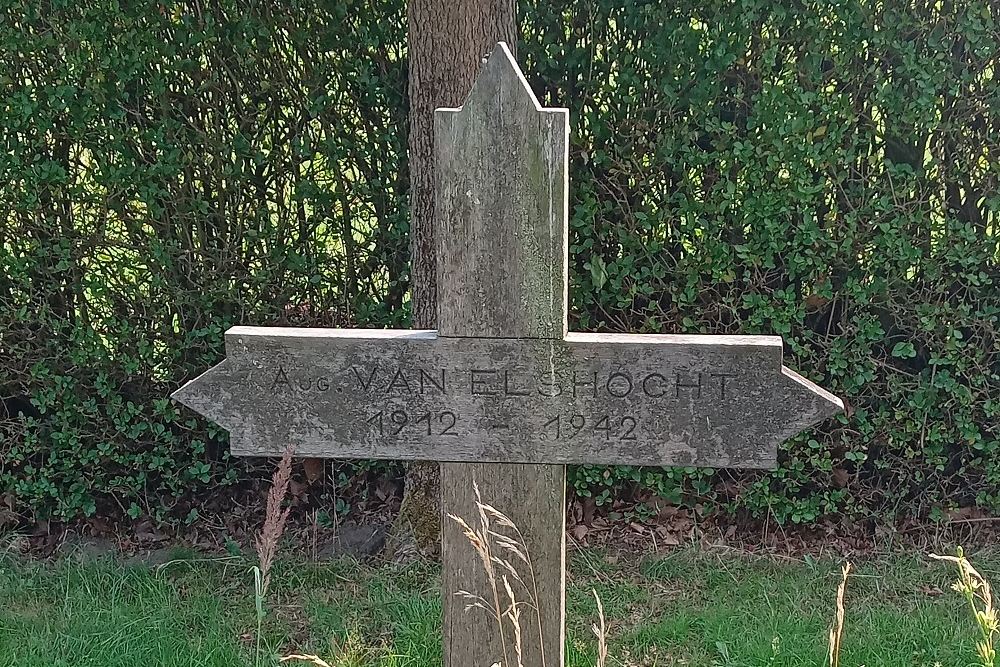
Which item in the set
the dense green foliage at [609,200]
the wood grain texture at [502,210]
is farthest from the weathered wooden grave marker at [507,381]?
the dense green foliage at [609,200]

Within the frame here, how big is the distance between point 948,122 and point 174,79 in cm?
273

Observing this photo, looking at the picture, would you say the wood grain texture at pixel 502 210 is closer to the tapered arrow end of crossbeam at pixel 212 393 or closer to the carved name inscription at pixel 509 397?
the carved name inscription at pixel 509 397

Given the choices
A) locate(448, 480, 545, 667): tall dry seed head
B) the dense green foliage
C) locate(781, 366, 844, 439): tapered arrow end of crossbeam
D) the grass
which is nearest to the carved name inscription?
locate(781, 366, 844, 439): tapered arrow end of crossbeam

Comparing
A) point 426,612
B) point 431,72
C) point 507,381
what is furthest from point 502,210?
point 426,612

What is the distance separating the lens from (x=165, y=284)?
4.05 metres

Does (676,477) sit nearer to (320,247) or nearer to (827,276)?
(827,276)

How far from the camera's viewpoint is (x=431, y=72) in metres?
3.59

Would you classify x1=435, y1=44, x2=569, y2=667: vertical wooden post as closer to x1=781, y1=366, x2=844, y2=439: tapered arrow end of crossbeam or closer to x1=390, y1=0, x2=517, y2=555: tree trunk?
x1=781, y1=366, x2=844, y2=439: tapered arrow end of crossbeam

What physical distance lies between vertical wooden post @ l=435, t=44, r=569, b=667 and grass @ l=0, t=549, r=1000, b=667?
1.35 meters

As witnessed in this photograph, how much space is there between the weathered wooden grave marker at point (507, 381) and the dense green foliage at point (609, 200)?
1766 mm

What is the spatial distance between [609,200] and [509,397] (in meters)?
1.87

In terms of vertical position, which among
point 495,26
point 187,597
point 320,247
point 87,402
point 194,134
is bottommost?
point 187,597

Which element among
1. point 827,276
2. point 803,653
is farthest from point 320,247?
point 803,653

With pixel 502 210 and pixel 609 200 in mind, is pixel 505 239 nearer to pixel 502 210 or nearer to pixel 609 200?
pixel 502 210
